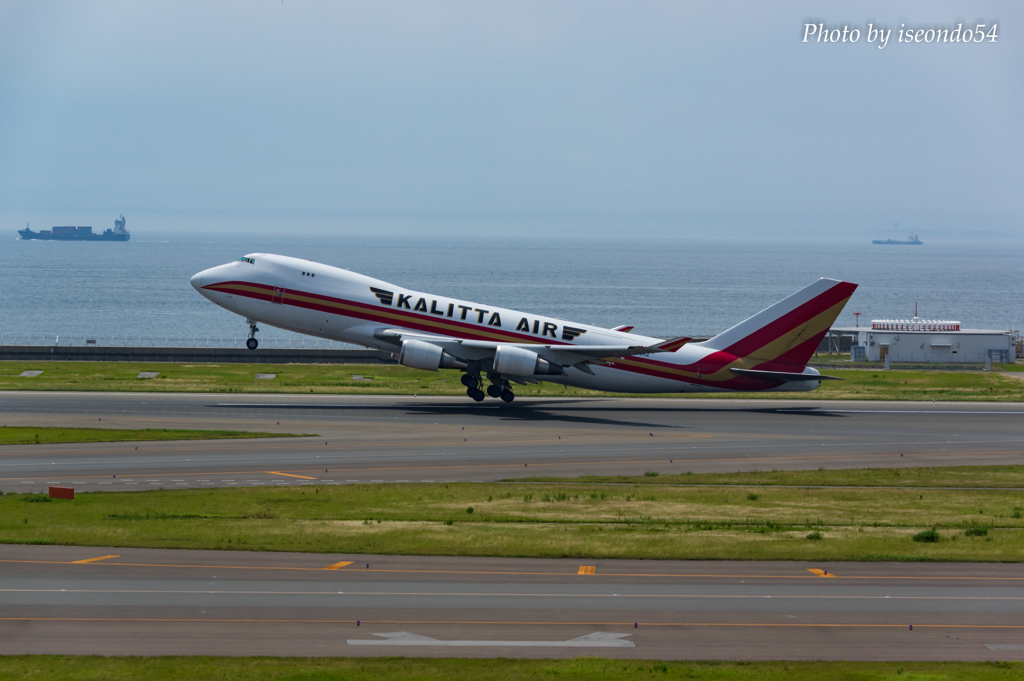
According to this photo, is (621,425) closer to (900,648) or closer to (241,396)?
(241,396)

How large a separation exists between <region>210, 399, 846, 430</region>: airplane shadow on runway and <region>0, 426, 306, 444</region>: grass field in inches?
365

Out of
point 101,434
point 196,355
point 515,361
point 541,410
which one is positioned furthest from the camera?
point 196,355

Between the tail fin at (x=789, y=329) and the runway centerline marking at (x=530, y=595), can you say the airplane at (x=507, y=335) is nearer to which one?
the tail fin at (x=789, y=329)

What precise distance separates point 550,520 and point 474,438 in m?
16.0

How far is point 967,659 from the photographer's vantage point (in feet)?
53.5

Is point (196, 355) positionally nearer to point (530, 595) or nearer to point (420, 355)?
point (420, 355)

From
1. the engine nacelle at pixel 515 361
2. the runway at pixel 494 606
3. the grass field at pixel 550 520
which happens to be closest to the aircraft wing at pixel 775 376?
the engine nacelle at pixel 515 361

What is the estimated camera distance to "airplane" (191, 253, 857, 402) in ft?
177

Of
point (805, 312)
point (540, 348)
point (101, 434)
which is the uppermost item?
point (805, 312)

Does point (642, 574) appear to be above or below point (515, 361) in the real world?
below

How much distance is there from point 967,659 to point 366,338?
41940mm

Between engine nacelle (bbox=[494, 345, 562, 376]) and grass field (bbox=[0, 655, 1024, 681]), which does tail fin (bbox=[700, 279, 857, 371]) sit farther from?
grass field (bbox=[0, 655, 1024, 681])

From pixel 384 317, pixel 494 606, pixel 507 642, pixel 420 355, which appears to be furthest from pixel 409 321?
pixel 507 642

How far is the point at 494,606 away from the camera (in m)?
19.1
